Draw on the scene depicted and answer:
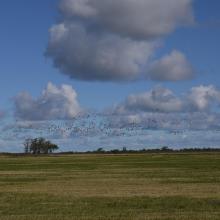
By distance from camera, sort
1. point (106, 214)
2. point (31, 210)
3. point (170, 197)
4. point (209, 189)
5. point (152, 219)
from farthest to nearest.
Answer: point (209, 189) → point (170, 197) → point (31, 210) → point (106, 214) → point (152, 219)

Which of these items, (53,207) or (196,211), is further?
(53,207)

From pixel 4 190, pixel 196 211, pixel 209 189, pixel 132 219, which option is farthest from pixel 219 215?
pixel 4 190

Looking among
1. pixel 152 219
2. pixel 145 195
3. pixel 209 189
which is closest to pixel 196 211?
pixel 152 219

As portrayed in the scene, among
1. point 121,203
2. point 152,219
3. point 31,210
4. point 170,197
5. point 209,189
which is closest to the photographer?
point 152,219

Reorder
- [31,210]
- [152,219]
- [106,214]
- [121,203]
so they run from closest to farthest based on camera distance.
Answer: [152,219]
[106,214]
[31,210]
[121,203]

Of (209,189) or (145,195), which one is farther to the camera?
(209,189)

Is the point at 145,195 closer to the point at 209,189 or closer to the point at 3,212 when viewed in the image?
the point at 209,189

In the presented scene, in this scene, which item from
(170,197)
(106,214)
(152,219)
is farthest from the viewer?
(170,197)

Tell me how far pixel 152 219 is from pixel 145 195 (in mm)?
11481

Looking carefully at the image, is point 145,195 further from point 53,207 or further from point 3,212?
point 3,212

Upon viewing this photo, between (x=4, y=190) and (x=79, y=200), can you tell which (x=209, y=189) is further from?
(x=4, y=190)

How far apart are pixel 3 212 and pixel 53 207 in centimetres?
287

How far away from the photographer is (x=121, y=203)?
30.6 metres

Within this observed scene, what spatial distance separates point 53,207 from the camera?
29.0 meters
